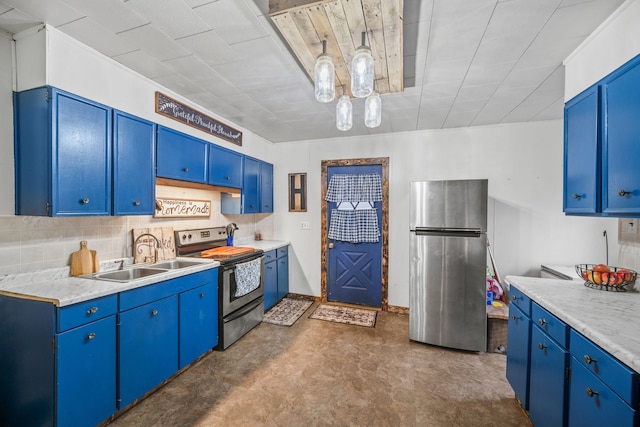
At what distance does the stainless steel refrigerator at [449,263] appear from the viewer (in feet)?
8.90

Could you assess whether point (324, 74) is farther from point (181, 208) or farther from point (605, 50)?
point (181, 208)

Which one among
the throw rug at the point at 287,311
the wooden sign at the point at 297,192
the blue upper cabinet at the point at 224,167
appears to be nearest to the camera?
the blue upper cabinet at the point at 224,167

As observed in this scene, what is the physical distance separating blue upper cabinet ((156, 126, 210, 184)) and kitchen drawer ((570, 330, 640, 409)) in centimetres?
301

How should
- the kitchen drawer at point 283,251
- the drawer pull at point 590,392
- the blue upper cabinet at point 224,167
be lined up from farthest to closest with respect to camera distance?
the kitchen drawer at point 283,251 < the blue upper cabinet at point 224,167 < the drawer pull at point 590,392

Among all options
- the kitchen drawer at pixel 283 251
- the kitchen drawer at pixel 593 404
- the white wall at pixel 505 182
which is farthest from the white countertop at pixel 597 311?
the kitchen drawer at pixel 283 251

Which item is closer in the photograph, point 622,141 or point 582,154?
point 622,141

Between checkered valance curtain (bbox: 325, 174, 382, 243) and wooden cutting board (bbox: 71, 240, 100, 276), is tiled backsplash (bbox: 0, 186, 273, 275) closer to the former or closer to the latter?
wooden cutting board (bbox: 71, 240, 100, 276)

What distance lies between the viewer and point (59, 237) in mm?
1955

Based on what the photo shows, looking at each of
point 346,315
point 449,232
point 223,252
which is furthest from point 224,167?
point 449,232

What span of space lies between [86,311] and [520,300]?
9.27ft

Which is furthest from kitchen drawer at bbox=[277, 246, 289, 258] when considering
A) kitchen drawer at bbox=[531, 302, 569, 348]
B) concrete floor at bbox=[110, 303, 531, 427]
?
kitchen drawer at bbox=[531, 302, 569, 348]

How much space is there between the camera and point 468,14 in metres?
1.51

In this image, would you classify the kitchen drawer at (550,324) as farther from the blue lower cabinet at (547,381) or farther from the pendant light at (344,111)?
the pendant light at (344,111)

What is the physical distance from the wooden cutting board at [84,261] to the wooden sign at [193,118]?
1289 millimetres
